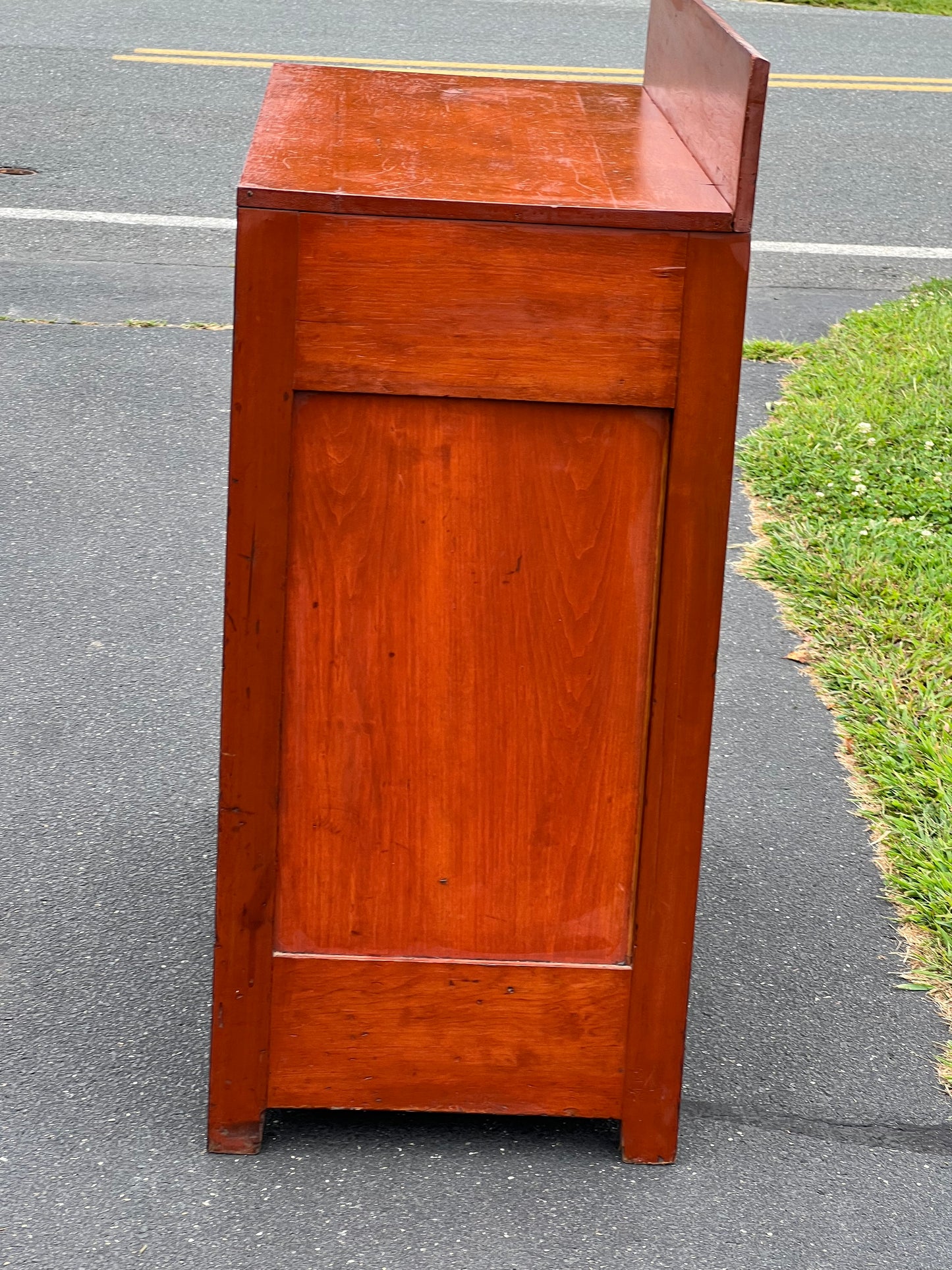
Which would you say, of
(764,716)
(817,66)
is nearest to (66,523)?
(764,716)

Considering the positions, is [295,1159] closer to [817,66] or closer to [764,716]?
[764,716]

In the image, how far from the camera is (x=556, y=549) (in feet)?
6.67

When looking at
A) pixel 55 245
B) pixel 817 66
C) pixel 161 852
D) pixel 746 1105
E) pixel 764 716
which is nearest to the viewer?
pixel 746 1105

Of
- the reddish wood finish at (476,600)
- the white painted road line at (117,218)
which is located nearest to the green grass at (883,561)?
the reddish wood finish at (476,600)

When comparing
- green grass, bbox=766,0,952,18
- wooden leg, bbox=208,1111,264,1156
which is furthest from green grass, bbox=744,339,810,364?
green grass, bbox=766,0,952,18

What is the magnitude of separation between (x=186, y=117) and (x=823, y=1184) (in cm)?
722

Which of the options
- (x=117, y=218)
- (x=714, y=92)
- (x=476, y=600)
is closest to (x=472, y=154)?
(x=714, y=92)

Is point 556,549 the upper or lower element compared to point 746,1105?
upper

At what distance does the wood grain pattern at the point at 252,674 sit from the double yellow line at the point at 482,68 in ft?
25.1

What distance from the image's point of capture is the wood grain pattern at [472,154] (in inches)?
73.2

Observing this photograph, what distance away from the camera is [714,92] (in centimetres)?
205

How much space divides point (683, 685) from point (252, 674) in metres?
0.58

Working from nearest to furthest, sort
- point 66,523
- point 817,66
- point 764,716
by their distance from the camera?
point 764,716 → point 66,523 → point 817,66

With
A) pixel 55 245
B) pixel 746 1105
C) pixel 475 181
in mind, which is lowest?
pixel 746 1105
